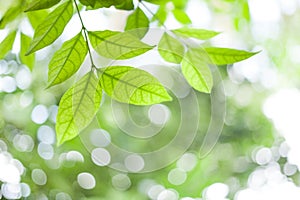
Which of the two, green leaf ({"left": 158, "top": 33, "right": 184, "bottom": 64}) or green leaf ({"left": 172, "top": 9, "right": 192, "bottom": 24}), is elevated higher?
green leaf ({"left": 158, "top": 33, "right": 184, "bottom": 64})

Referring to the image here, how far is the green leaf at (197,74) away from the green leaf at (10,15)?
5.1 inches

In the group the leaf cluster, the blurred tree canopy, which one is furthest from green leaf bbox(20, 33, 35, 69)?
the leaf cluster

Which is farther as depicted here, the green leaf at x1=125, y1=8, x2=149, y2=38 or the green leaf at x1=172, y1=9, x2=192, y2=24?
the green leaf at x1=172, y1=9, x2=192, y2=24

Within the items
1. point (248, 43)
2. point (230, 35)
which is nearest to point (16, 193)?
point (230, 35)

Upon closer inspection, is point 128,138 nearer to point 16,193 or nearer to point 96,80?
point 16,193

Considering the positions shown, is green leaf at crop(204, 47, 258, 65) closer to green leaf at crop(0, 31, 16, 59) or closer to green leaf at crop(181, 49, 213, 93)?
green leaf at crop(181, 49, 213, 93)

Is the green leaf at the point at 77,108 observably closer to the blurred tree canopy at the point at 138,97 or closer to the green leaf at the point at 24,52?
the blurred tree canopy at the point at 138,97

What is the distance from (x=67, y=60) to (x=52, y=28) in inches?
0.8

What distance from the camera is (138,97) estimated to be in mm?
306

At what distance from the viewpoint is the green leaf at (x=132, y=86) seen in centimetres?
30

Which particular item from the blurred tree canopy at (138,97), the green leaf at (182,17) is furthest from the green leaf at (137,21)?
the green leaf at (182,17)

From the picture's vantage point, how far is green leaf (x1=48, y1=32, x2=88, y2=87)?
0.30 meters

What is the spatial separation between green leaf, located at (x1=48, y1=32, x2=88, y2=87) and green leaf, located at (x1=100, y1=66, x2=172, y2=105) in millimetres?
18

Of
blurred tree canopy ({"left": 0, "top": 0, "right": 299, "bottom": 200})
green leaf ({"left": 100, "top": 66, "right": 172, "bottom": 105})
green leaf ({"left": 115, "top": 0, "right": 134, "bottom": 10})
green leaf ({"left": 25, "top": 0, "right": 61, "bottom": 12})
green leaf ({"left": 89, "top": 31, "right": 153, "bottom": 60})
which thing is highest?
green leaf ({"left": 25, "top": 0, "right": 61, "bottom": 12})
